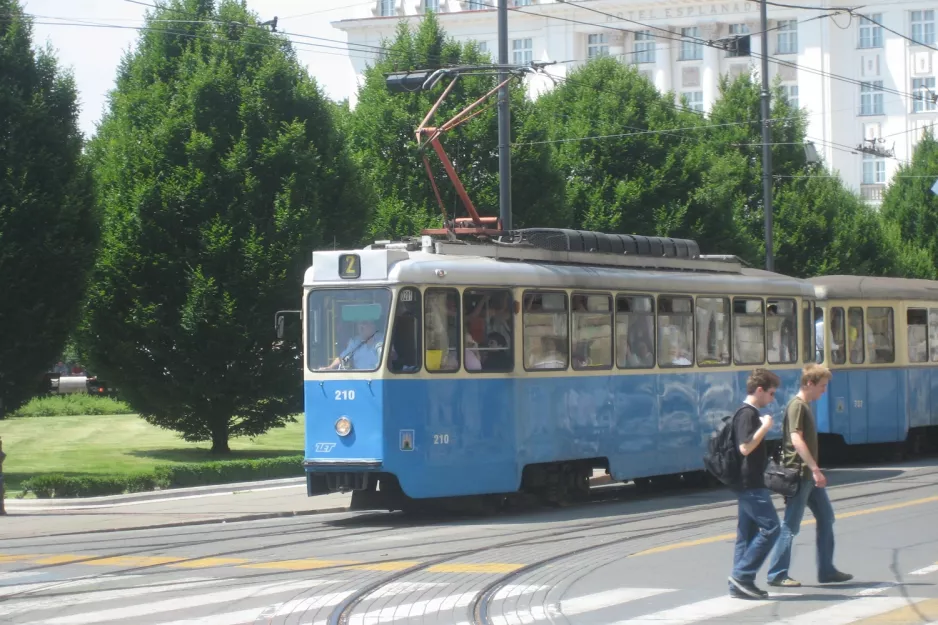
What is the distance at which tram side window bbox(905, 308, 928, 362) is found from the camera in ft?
87.0

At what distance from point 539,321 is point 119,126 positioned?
13.8 meters

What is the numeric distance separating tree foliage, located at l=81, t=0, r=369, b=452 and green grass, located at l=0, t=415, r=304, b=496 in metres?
1.31

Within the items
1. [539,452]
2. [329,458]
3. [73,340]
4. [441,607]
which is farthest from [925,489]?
[73,340]

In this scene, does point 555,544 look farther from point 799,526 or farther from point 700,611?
point 700,611

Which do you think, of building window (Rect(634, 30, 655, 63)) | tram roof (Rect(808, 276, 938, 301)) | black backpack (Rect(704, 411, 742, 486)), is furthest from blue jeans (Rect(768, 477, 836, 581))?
building window (Rect(634, 30, 655, 63))

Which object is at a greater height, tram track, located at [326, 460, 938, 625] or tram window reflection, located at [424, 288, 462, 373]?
tram window reflection, located at [424, 288, 462, 373]

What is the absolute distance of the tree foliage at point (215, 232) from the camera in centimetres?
2642

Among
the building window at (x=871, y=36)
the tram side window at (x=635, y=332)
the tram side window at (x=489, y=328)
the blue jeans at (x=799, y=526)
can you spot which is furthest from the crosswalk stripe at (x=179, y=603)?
the building window at (x=871, y=36)

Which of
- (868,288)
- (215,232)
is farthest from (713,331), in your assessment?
(215,232)

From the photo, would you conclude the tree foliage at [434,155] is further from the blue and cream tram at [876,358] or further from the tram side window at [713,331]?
the tram side window at [713,331]

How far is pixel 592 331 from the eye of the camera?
18562 mm

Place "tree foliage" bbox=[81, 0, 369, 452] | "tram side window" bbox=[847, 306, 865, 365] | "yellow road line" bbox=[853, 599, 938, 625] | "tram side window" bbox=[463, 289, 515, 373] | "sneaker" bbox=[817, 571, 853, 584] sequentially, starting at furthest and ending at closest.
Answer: "tree foliage" bbox=[81, 0, 369, 452] → "tram side window" bbox=[847, 306, 865, 365] → "tram side window" bbox=[463, 289, 515, 373] → "sneaker" bbox=[817, 571, 853, 584] → "yellow road line" bbox=[853, 599, 938, 625]

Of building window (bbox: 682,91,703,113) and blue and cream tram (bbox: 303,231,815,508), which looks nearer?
blue and cream tram (bbox: 303,231,815,508)

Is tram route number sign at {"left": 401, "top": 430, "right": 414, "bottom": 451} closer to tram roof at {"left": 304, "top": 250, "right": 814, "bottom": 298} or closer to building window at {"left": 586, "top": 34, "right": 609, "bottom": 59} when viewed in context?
tram roof at {"left": 304, "top": 250, "right": 814, "bottom": 298}
